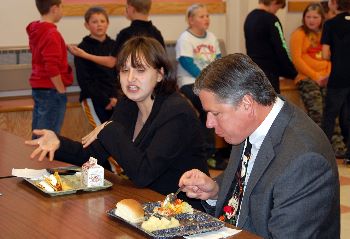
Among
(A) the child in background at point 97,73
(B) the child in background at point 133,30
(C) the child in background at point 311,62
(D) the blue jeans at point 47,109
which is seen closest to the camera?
(D) the blue jeans at point 47,109

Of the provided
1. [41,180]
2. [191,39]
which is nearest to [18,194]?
[41,180]

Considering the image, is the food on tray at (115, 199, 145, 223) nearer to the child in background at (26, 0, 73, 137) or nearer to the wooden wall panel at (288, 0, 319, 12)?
the child in background at (26, 0, 73, 137)

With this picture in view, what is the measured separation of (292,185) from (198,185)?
577 mm

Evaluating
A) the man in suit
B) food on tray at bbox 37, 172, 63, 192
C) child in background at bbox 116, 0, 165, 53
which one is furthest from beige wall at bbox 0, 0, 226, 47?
the man in suit

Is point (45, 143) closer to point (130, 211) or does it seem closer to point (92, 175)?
point (92, 175)

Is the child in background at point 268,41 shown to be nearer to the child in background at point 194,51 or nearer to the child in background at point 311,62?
the child in background at point 194,51

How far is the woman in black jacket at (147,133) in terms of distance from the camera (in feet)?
9.70

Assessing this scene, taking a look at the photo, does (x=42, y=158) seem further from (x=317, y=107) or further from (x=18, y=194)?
(x=317, y=107)

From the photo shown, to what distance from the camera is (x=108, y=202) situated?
2637 millimetres

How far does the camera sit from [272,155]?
2.29m

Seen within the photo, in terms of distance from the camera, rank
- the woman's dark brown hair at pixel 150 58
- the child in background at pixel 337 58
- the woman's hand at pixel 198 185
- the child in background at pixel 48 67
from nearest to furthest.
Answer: the woman's hand at pixel 198 185 → the woman's dark brown hair at pixel 150 58 → the child in background at pixel 48 67 → the child in background at pixel 337 58

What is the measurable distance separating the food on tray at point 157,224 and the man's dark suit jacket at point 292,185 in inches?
9.5

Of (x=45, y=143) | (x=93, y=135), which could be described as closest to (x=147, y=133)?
(x=93, y=135)

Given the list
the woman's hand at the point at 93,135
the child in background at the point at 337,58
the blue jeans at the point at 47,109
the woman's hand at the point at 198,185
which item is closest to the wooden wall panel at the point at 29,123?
the blue jeans at the point at 47,109
